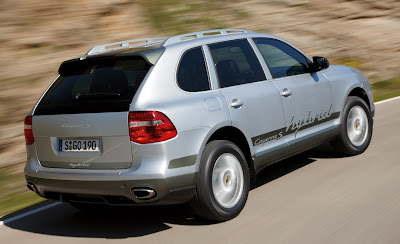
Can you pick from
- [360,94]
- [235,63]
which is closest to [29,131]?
[235,63]

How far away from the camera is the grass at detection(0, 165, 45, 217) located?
6.73 metres

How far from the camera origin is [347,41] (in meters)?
19.7

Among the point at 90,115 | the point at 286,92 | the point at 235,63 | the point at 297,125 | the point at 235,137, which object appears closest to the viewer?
the point at 90,115

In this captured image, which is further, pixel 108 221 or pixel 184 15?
pixel 184 15

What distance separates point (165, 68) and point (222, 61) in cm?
82

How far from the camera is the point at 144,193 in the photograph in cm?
463

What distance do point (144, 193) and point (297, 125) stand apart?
224 cm

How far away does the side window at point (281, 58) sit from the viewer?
20.1 ft

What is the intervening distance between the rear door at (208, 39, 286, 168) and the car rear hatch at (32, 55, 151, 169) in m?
0.92

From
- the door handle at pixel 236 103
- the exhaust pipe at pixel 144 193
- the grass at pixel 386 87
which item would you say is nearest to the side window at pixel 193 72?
the door handle at pixel 236 103

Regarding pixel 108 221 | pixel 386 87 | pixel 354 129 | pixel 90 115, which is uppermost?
pixel 90 115

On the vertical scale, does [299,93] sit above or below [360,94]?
above

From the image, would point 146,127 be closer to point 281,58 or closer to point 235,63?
point 235,63

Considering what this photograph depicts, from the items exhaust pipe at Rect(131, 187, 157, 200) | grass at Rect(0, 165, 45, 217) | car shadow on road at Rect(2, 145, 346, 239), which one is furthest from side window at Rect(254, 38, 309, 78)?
grass at Rect(0, 165, 45, 217)
